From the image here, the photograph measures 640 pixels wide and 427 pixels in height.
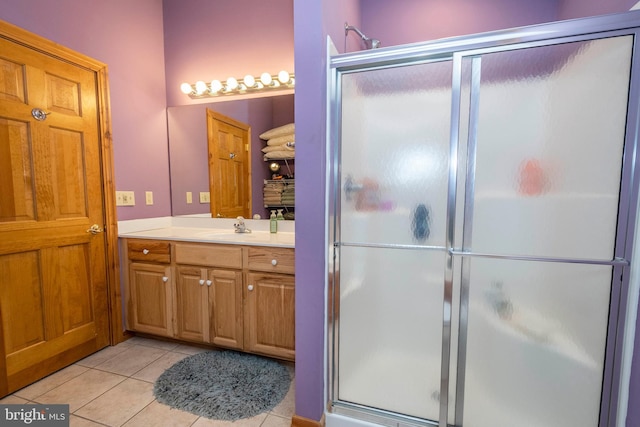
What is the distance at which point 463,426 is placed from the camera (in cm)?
128

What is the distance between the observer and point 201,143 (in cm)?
254

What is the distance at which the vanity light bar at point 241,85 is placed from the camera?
225 centimetres

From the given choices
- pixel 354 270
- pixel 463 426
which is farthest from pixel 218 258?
pixel 463 426

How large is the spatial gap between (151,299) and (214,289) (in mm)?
611

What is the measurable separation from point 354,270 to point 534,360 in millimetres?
844

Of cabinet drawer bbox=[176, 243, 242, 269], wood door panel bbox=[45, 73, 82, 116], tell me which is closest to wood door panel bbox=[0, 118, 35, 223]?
wood door panel bbox=[45, 73, 82, 116]

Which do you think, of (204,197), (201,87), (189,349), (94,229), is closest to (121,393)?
(189,349)

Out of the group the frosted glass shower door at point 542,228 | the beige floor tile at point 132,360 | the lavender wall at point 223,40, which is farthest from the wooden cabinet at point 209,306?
the lavender wall at point 223,40

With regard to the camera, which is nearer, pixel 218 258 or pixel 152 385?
pixel 152 385

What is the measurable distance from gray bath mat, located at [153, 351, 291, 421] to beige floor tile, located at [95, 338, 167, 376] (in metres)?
0.24

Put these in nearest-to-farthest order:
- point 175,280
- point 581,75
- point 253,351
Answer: point 581,75, point 253,351, point 175,280

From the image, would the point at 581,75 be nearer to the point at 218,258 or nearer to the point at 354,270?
the point at 354,270

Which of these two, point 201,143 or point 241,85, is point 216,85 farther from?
point 201,143

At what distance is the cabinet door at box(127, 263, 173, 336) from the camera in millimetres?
2123
